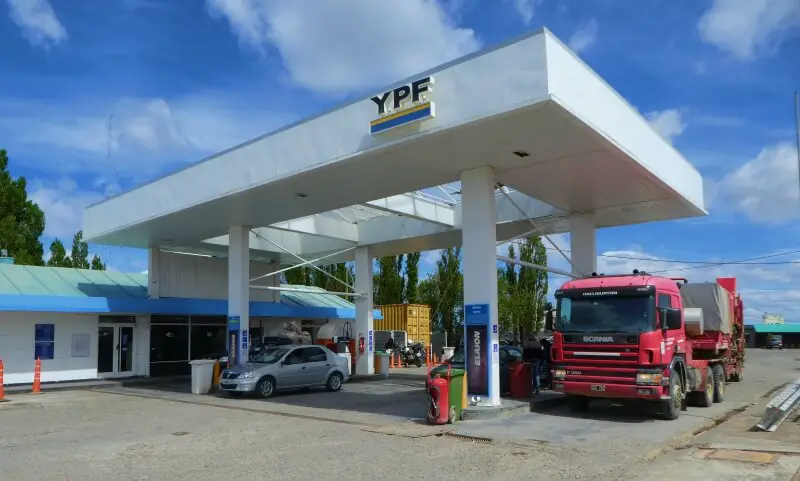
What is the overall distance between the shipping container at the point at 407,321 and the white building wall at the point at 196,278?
9.83m

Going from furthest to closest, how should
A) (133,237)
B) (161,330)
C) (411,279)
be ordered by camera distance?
1. (411,279)
2. (161,330)
3. (133,237)

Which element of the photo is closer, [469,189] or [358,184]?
[469,189]

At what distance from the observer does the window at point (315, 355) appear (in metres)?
20.6

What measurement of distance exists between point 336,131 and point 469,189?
330 cm

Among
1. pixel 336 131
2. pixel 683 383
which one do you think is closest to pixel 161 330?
pixel 336 131

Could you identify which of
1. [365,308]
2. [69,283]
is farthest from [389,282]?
[69,283]

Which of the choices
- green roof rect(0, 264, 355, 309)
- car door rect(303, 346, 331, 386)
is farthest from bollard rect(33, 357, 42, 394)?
car door rect(303, 346, 331, 386)

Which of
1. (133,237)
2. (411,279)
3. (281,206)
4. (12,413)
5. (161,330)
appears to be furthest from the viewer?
(411,279)

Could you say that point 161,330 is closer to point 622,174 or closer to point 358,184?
point 358,184

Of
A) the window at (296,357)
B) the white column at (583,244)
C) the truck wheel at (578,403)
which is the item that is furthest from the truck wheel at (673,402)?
the window at (296,357)

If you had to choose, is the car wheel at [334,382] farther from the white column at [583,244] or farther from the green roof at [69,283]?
the white column at [583,244]

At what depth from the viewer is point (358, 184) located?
16.6 metres

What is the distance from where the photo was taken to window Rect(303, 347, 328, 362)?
20.6 m

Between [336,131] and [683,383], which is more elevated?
[336,131]
